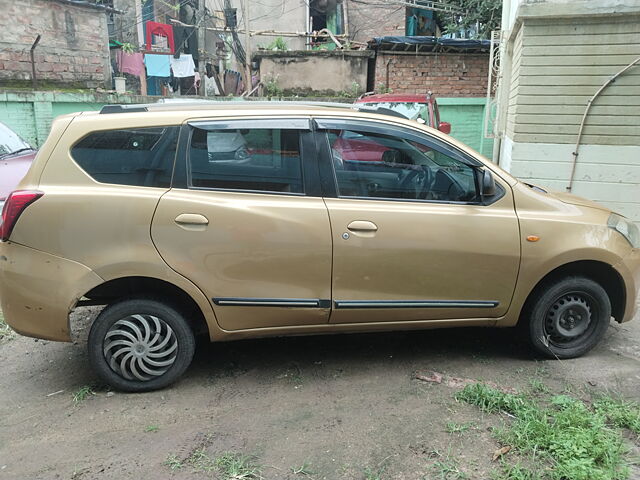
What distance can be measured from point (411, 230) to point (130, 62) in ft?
60.2

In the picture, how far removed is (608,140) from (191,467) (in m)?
6.32

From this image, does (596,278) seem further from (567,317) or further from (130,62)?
(130,62)

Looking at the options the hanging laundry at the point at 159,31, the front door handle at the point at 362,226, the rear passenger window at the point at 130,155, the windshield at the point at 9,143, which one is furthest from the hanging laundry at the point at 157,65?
the front door handle at the point at 362,226

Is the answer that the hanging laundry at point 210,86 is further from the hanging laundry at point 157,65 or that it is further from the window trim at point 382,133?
the window trim at point 382,133

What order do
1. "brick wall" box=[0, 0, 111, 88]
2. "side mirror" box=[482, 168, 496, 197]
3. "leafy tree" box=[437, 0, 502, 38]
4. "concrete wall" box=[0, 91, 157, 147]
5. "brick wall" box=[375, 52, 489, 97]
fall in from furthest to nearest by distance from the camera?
"brick wall" box=[0, 0, 111, 88] → "leafy tree" box=[437, 0, 502, 38] → "brick wall" box=[375, 52, 489, 97] → "concrete wall" box=[0, 91, 157, 147] → "side mirror" box=[482, 168, 496, 197]

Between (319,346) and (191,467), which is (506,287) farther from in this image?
(191,467)

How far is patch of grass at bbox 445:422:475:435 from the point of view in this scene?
2.81 m

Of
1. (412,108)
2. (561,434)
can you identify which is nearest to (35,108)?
(412,108)

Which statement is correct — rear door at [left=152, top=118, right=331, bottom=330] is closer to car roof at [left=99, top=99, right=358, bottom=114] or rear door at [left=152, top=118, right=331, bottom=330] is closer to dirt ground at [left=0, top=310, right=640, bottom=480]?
car roof at [left=99, top=99, right=358, bottom=114]

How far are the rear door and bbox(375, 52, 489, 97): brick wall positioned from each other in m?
11.7

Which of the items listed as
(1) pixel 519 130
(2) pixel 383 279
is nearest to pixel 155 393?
(2) pixel 383 279

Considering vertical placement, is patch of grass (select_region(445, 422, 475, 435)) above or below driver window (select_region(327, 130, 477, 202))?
below

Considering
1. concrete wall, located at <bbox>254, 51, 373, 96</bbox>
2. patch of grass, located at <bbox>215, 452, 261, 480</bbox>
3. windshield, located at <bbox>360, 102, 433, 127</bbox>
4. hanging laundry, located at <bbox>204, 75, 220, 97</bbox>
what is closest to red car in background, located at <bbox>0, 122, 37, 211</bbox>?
patch of grass, located at <bbox>215, 452, 261, 480</bbox>

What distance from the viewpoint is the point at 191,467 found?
256 cm
